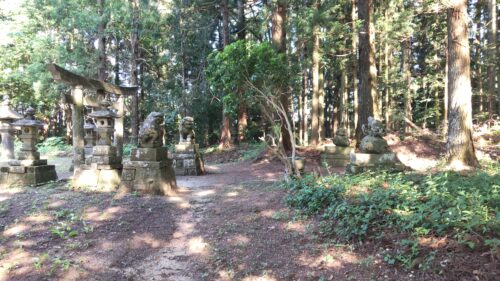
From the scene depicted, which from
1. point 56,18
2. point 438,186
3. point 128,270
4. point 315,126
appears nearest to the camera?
point 128,270

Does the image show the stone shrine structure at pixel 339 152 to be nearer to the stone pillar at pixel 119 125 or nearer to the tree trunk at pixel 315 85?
the tree trunk at pixel 315 85

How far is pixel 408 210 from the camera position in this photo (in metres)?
4.09

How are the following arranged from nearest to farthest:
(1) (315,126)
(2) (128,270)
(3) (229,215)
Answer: (2) (128,270)
(3) (229,215)
(1) (315,126)

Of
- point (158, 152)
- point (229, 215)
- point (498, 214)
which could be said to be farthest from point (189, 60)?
point (498, 214)

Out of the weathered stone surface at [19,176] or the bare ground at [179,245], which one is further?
the weathered stone surface at [19,176]

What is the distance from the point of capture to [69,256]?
424 centimetres

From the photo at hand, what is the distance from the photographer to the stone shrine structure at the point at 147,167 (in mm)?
7043

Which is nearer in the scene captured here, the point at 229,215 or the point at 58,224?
the point at 58,224

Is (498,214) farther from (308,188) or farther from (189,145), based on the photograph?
(189,145)

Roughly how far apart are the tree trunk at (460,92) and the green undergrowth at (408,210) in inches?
107

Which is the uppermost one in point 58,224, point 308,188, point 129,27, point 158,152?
point 129,27

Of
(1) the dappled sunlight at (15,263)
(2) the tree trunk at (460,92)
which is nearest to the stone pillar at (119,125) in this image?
(1) the dappled sunlight at (15,263)

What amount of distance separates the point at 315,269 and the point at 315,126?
12.6 m

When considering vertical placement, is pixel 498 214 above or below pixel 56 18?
below
